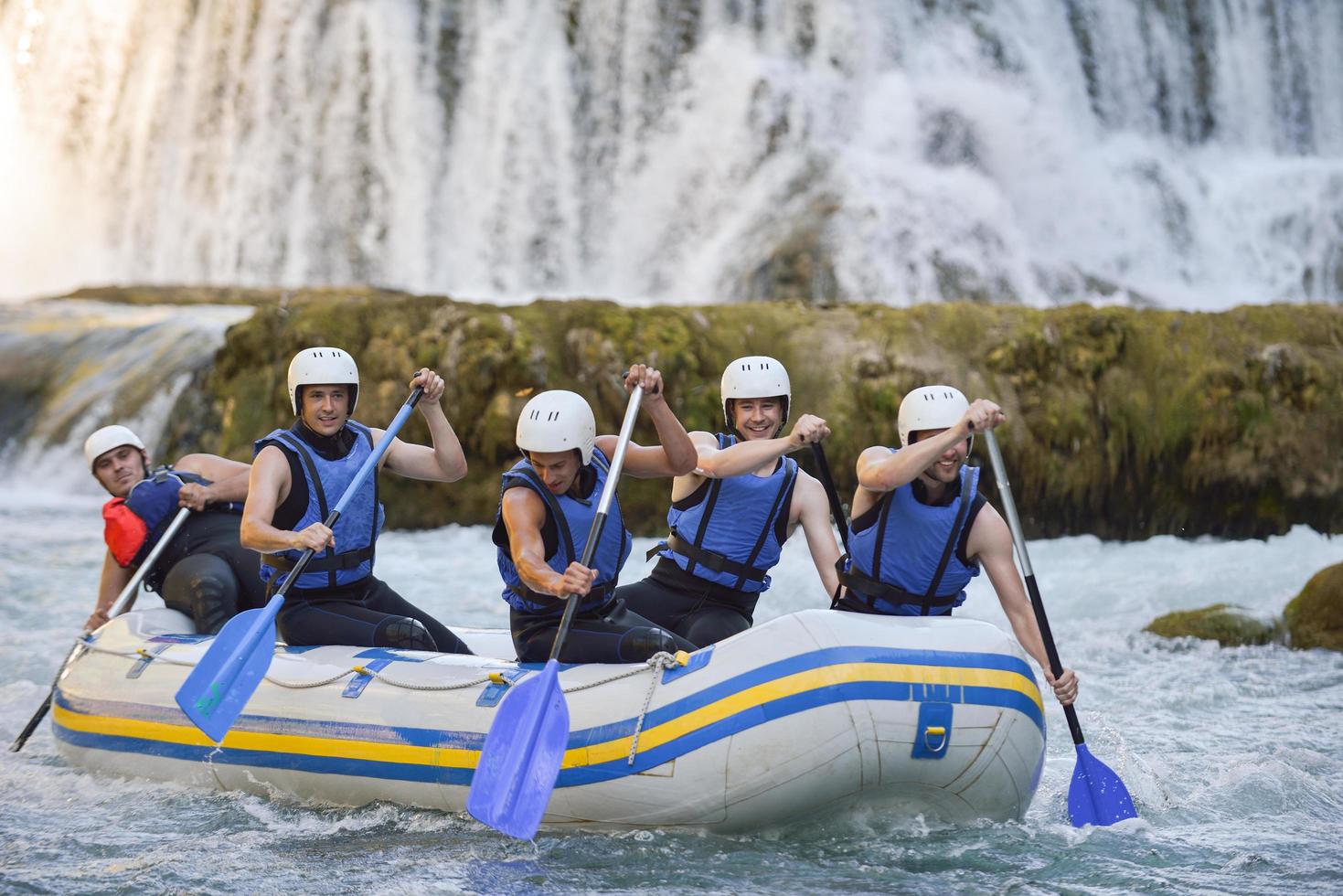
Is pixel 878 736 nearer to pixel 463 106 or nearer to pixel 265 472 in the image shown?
pixel 265 472

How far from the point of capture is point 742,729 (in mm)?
4414

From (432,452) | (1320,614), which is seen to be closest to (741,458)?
(432,452)

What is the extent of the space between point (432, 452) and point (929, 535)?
6.81 ft

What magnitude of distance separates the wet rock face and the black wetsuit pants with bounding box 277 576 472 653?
4991 mm

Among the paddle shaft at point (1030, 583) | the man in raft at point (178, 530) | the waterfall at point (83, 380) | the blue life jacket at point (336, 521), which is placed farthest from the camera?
the waterfall at point (83, 380)

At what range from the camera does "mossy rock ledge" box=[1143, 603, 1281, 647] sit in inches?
322

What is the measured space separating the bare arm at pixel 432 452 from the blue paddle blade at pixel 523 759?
1.29m

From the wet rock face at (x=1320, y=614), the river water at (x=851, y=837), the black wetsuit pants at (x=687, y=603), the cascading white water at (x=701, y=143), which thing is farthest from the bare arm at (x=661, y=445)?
the cascading white water at (x=701, y=143)

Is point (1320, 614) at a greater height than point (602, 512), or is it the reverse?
point (602, 512)

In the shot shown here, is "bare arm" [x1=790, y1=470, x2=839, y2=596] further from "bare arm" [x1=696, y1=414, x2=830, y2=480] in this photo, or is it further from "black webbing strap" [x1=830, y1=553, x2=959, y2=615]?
"black webbing strap" [x1=830, y1=553, x2=959, y2=615]

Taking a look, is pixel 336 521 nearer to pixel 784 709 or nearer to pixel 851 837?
pixel 784 709

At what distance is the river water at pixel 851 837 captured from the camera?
14.4 feet

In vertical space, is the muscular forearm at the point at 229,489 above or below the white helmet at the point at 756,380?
below

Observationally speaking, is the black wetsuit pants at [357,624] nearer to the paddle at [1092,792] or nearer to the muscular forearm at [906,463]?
the muscular forearm at [906,463]
